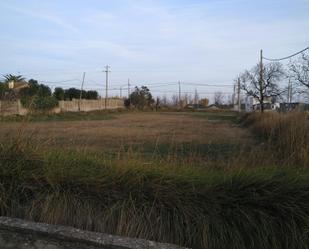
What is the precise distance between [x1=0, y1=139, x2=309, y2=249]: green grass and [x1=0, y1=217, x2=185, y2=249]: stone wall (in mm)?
508

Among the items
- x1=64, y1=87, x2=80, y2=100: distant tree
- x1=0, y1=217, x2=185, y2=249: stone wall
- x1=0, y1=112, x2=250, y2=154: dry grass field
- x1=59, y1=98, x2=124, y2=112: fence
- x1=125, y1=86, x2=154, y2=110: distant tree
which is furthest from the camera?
x1=125, y1=86, x2=154, y2=110: distant tree

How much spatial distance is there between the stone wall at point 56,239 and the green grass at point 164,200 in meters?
0.51

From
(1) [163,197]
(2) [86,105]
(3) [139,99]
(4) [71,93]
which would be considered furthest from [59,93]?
(1) [163,197]

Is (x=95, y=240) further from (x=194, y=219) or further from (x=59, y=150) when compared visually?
(x=59, y=150)

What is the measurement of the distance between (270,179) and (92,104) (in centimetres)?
7754

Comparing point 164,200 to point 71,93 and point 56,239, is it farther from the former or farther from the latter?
point 71,93

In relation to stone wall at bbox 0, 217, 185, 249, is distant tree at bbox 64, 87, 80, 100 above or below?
above

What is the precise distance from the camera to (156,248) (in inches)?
167

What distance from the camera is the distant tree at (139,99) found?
103062mm

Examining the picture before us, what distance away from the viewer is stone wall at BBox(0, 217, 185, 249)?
4266 millimetres

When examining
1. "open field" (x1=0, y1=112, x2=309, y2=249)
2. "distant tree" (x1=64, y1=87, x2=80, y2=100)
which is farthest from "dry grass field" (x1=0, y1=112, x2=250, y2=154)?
"distant tree" (x1=64, y1=87, x2=80, y2=100)

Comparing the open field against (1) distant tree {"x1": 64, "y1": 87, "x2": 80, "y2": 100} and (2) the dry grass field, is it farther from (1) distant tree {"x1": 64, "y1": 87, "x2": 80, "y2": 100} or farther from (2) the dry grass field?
(1) distant tree {"x1": 64, "y1": 87, "x2": 80, "y2": 100}

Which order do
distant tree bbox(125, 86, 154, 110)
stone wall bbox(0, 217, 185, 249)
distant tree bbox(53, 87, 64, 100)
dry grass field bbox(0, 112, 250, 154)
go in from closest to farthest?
stone wall bbox(0, 217, 185, 249)
dry grass field bbox(0, 112, 250, 154)
distant tree bbox(53, 87, 64, 100)
distant tree bbox(125, 86, 154, 110)

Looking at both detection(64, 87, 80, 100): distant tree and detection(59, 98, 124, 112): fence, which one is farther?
detection(64, 87, 80, 100): distant tree
